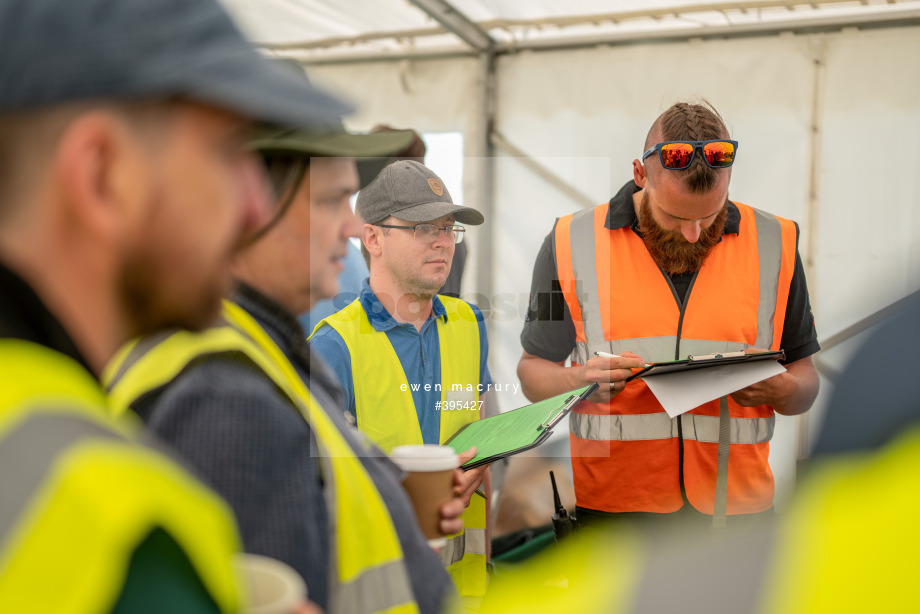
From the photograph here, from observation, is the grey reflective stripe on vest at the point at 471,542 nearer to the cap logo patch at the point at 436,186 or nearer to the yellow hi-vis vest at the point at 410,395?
the yellow hi-vis vest at the point at 410,395

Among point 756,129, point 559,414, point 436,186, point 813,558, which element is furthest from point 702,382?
point 756,129

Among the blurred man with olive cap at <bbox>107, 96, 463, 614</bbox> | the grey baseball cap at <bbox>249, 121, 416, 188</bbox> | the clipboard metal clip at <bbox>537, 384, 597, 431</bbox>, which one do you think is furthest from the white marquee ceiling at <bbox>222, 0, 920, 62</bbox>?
the blurred man with olive cap at <bbox>107, 96, 463, 614</bbox>

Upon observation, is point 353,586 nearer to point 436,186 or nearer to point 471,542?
point 471,542

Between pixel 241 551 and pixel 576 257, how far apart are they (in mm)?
1898

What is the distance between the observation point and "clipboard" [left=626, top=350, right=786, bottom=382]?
7.23 ft

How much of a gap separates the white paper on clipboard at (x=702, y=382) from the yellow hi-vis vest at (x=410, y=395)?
0.65 meters

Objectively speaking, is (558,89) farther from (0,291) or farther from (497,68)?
(0,291)

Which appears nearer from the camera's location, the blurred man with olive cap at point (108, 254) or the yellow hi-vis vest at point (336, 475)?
the blurred man with olive cap at point (108, 254)

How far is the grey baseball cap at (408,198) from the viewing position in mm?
2555

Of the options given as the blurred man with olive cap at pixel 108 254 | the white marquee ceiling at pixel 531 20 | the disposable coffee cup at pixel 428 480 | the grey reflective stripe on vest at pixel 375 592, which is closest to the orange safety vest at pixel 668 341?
the disposable coffee cup at pixel 428 480

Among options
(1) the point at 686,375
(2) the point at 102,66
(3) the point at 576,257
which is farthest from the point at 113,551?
(3) the point at 576,257

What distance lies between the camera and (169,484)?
0.49 meters

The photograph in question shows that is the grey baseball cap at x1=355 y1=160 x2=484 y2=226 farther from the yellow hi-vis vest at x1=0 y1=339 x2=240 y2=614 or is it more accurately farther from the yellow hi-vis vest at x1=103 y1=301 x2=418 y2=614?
the yellow hi-vis vest at x1=0 y1=339 x2=240 y2=614

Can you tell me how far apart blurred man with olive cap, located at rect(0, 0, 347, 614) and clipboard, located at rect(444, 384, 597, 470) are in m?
1.18
